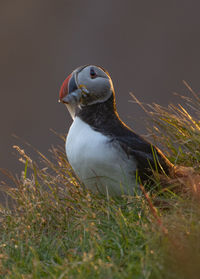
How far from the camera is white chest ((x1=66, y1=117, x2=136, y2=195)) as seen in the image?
3.26 metres

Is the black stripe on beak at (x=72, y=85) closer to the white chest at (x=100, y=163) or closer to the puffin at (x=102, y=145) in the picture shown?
the puffin at (x=102, y=145)

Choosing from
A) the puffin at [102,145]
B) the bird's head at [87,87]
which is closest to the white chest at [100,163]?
the puffin at [102,145]

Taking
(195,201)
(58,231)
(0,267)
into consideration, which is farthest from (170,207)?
(0,267)

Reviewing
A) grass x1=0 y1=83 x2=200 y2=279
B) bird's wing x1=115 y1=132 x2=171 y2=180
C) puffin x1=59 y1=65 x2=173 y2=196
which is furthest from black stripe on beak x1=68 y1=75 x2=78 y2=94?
grass x1=0 y1=83 x2=200 y2=279

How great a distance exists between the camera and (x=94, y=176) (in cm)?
335

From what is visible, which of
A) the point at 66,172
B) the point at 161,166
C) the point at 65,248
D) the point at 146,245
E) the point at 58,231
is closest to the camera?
the point at 146,245

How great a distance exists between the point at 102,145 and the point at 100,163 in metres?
0.13

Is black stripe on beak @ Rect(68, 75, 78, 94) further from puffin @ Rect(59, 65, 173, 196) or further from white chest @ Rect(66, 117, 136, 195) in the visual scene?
white chest @ Rect(66, 117, 136, 195)

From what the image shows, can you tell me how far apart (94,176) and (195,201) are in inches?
35.2

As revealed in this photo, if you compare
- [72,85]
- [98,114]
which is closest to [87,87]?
[72,85]

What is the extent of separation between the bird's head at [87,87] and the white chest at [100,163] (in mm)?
261

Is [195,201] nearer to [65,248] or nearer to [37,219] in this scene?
[65,248]

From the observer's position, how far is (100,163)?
3.26 m

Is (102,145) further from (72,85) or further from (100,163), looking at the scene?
(72,85)
